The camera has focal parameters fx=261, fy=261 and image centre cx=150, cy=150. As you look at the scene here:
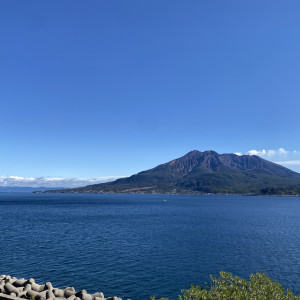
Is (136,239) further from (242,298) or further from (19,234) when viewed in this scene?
(242,298)

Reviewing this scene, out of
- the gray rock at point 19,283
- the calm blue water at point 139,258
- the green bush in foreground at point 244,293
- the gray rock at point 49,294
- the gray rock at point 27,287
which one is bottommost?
the calm blue water at point 139,258

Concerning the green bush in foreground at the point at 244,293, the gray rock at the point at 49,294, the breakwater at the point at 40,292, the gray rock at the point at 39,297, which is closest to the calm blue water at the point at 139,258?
the breakwater at the point at 40,292

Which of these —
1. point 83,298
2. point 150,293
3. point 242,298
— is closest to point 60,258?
point 150,293

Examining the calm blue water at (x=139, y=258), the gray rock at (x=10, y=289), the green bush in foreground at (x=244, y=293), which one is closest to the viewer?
the green bush in foreground at (x=244, y=293)

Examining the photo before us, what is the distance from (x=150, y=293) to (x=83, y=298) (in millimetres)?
15876

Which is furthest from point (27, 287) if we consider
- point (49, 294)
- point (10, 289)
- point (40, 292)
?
point (49, 294)

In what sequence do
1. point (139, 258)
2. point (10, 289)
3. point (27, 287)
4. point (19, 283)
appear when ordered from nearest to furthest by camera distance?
point (10, 289) < point (27, 287) < point (19, 283) < point (139, 258)

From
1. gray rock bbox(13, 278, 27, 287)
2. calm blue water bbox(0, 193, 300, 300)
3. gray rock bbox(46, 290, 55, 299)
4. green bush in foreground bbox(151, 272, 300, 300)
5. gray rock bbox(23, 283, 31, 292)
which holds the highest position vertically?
green bush in foreground bbox(151, 272, 300, 300)

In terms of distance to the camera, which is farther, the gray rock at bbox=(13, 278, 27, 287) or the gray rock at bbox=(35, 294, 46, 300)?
the gray rock at bbox=(13, 278, 27, 287)

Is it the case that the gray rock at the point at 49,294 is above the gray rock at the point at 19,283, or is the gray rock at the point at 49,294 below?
above

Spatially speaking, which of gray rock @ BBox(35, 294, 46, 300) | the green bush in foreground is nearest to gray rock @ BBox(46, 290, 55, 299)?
gray rock @ BBox(35, 294, 46, 300)

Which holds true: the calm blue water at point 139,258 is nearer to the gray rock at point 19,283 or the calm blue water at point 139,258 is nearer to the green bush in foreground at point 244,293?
the gray rock at point 19,283

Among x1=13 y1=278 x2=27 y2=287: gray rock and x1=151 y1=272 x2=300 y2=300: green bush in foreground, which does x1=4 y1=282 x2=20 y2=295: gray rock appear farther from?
x1=151 y1=272 x2=300 y2=300: green bush in foreground

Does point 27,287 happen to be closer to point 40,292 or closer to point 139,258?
point 40,292
